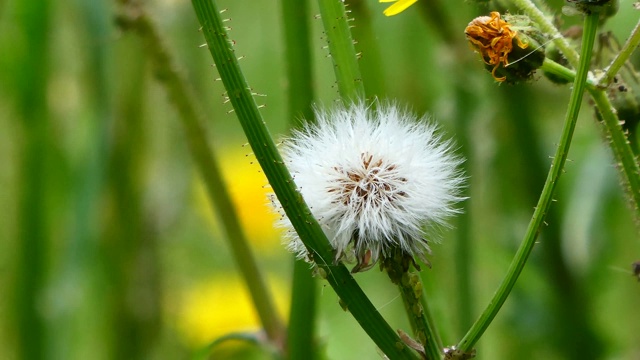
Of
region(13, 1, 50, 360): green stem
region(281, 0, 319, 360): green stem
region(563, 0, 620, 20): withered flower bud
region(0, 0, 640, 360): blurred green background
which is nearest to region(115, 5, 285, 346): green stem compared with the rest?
region(0, 0, 640, 360): blurred green background

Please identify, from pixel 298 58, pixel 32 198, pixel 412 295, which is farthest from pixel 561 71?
pixel 32 198

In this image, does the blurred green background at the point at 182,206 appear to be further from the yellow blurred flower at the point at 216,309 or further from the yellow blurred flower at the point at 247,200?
the yellow blurred flower at the point at 247,200

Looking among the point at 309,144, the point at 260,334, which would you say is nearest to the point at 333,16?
the point at 309,144

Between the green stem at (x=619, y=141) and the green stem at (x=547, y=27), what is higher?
the green stem at (x=547, y=27)

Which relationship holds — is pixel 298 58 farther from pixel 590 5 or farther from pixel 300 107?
pixel 590 5

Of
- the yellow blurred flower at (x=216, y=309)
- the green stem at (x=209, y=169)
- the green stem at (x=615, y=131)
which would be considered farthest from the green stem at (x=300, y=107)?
the yellow blurred flower at (x=216, y=309)

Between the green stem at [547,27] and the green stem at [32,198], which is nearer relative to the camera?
the green stem at [547,27]
